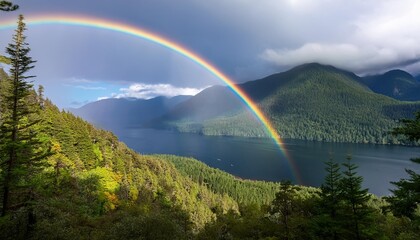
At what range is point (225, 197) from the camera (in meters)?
148

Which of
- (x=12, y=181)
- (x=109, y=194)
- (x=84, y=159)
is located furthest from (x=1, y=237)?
(x=84, y=159)

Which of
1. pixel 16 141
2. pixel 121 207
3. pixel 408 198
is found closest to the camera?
pixel 408 198

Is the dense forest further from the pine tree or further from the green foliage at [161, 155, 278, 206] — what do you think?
the green foliage at [161, 155, 278, 206]

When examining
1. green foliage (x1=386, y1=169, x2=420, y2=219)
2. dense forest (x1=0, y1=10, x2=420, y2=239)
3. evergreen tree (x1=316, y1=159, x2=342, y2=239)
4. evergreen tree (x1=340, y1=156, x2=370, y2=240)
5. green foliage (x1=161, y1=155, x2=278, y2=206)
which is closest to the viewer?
green foliage (x1=386, y1=169, x2=420, y2=219)

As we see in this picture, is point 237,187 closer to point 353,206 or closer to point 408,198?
point 353,206

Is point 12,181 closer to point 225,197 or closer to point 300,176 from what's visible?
point 225,197

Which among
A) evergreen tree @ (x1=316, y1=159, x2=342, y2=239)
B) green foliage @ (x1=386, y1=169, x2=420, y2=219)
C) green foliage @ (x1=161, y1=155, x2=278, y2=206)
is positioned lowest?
green foliage @ (x1=161, y1=155, x2=278, y2=206)

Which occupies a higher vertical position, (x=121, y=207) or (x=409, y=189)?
(x=409, y=189)

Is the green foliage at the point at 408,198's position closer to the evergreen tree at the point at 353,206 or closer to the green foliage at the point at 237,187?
the evergreen tree at the point at 353,206

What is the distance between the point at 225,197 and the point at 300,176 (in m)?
76.2

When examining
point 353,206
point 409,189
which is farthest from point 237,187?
point 409,189

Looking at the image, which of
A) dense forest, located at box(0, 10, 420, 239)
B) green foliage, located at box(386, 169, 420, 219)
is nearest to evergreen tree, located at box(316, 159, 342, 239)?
dense forest, located at box(0, 10, 420, 239)

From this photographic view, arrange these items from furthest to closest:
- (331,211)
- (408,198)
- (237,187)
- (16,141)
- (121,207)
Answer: (237,187) < (121,207) < (331,211) < (16,141) < (408,198)

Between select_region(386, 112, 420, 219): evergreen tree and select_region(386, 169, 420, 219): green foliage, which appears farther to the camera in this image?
select_region(386, 169, 420, 219): green foliage
